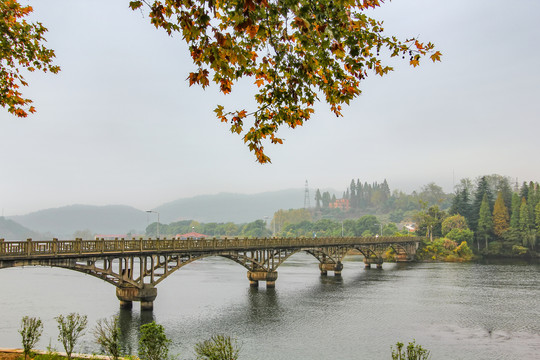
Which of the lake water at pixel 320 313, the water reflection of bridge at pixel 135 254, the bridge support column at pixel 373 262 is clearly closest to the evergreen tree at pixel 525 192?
the bridge support column at pixel 373 262

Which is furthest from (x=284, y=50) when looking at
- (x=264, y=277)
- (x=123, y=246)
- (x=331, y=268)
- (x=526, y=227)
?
(x=526, y=227)

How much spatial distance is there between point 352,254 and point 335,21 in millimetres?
148888

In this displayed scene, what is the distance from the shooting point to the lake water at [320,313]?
32031 mm

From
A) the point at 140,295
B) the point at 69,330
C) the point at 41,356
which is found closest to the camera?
the point at 41,356

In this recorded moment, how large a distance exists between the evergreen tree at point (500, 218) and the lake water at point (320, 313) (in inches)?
2414

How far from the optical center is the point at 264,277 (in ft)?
207

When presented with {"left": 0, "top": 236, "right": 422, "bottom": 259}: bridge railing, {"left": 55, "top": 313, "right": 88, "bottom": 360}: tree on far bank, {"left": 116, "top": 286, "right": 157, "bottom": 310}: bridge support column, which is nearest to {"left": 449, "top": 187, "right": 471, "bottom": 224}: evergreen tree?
{"left": 0, "top": 236, "right": 422, "bottom": 259}: bridge railing

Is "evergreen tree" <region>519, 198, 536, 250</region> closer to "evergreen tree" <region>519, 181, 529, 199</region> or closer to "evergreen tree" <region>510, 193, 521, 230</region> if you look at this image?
"evergreen tree" <region>510, 193, 521, 230</region>

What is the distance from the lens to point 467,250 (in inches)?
4729

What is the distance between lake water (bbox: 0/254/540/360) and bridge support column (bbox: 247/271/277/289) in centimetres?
139

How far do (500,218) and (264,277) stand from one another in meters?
97.0

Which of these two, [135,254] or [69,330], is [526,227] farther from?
[69,330]

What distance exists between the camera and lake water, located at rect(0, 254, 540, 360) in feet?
105

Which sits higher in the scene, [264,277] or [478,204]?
[478,204]
